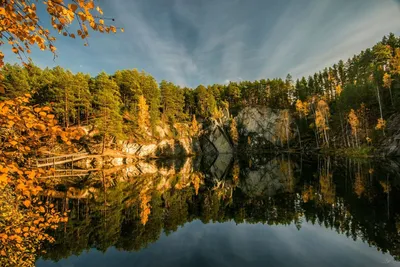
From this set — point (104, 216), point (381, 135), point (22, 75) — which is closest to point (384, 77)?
point (381, 135)

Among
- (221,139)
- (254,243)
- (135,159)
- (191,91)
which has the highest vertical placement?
(191,91)

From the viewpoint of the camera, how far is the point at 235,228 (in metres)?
12.3

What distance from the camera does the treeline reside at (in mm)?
44969

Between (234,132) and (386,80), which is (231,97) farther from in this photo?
(386,80)

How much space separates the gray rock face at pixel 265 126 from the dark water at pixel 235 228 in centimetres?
5957

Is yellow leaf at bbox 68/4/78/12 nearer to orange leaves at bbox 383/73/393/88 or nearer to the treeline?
the treeline

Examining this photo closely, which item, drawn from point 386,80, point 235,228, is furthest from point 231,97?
point 235,228

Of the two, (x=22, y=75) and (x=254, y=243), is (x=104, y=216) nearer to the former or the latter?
(x=254, y=243)

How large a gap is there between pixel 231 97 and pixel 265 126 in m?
25.6

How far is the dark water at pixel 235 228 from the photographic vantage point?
9.03 meters

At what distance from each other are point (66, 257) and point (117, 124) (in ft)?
127

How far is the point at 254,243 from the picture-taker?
10328 mm

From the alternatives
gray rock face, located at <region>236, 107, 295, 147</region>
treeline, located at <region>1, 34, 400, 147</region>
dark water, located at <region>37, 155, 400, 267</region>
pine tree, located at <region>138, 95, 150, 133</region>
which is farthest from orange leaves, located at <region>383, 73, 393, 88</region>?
pine tree, located at <region>138, 95, 150, 133</region>

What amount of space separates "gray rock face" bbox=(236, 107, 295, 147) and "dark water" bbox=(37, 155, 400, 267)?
59568 millimetres
